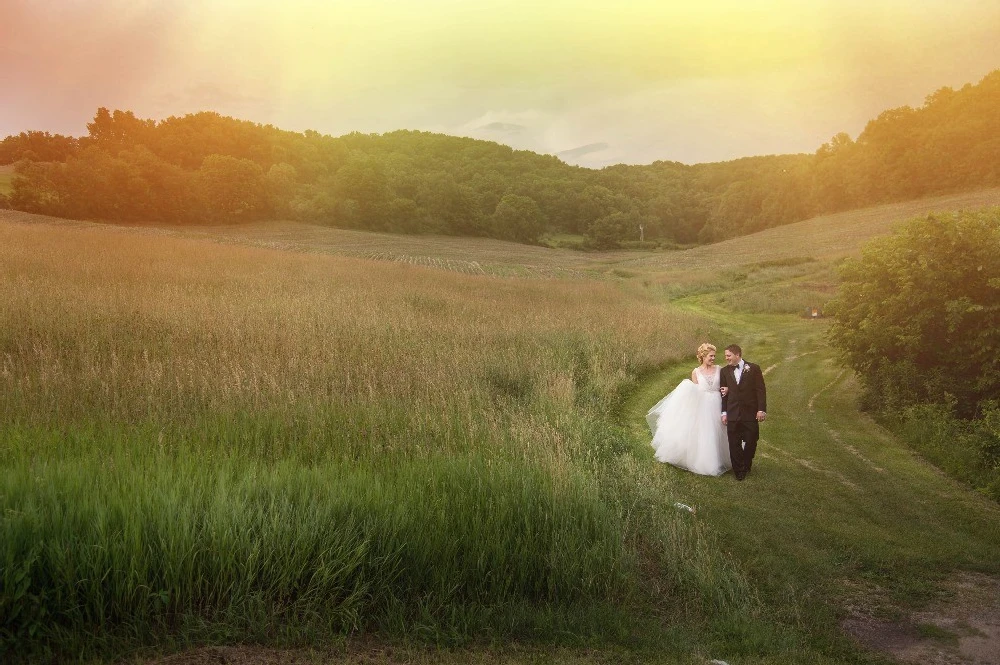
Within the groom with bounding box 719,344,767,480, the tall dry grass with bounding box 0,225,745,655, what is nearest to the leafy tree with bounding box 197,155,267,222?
the tall dry grass with bounding box 0,225,745,655

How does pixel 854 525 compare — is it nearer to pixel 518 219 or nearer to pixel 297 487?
pixel 297 487

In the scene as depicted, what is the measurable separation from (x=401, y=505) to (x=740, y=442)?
258 inches

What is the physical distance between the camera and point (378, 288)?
2402cm

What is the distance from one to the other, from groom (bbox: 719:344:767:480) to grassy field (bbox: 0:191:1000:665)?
523 millimetres

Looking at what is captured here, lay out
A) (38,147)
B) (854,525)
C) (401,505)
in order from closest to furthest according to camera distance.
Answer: (401,505)
(854,525)
(38,147)

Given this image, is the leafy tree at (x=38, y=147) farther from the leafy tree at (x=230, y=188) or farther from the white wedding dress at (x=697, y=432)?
the white wedding dress at (x=697, y=432)

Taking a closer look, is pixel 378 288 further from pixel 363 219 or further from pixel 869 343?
pixel 363 219

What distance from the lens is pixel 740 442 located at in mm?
10672

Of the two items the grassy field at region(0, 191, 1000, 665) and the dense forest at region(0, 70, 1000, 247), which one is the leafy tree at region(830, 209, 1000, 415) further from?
the dense forest at region(0, 70, 1000, 247)

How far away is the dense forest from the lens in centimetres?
5444

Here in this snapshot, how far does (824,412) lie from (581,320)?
912cm

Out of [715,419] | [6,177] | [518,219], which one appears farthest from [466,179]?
[715,419]

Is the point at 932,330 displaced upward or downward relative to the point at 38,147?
downward

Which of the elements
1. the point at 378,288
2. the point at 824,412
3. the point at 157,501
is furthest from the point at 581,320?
the point at 157,501
